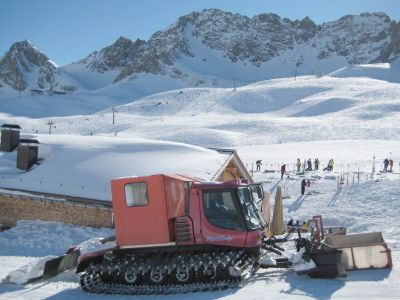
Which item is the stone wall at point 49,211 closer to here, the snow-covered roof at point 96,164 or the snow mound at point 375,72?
the snow-covered roof at point 96,164

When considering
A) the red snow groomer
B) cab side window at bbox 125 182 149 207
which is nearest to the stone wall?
the red snow groomer

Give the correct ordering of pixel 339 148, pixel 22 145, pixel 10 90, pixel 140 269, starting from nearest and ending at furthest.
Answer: pixel 140 269
pixel 22 145
pixel 339 148
pixel 10 90

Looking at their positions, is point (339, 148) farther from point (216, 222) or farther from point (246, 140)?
point (216, 222)

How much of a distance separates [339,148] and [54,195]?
39087 mm

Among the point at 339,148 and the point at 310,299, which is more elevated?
the point at 339,148

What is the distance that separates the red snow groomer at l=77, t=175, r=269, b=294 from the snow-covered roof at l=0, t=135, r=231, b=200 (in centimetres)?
830

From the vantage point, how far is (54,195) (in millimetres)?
19203

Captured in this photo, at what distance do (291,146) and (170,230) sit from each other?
4828cm

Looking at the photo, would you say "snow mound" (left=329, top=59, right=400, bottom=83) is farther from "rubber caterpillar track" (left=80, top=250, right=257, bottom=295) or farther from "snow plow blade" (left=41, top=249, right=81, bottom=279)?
"rubber caterpillar track" (left=80, top=250, right=257, bottom=295)

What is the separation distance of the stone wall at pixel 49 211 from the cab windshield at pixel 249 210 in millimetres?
8941

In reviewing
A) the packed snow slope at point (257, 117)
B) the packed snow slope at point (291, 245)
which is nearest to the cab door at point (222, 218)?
the packed snow slope at point (291, 245)

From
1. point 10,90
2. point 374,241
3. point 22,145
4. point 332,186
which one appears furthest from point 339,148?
point 10,90

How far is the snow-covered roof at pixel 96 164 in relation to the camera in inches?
772

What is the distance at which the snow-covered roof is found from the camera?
19.6m
